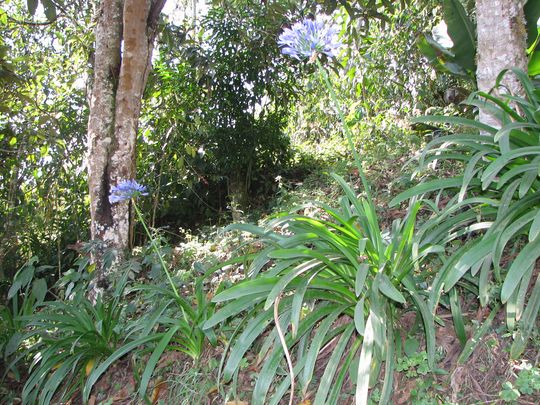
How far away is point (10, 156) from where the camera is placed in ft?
18.0

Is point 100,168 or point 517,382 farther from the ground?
point 100,168

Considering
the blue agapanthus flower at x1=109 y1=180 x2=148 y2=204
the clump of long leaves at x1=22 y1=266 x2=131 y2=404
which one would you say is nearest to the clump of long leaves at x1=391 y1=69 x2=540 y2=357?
the blue agapanthus flower at x1=109 y1=180 x2=148 y2=204

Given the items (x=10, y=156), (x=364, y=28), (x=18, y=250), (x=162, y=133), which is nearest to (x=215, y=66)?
(x=162, y=133)

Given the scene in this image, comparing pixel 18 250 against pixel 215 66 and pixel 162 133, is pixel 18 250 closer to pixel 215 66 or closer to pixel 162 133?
pixel 162 133

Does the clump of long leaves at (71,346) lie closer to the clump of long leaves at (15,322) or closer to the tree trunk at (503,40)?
the clump of long leaves at (15,322)

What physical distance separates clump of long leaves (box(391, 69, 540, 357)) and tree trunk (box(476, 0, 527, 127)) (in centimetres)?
27

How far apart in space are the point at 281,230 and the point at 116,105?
5.50 feet

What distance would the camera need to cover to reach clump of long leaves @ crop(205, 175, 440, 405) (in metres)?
2.02

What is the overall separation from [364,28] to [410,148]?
4.62 feet

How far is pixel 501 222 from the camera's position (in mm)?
2154

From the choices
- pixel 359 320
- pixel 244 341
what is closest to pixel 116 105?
pixel 244 341

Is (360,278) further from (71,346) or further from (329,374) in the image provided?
(71,346)

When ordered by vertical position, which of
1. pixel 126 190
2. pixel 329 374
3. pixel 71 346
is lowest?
pixel 71 346

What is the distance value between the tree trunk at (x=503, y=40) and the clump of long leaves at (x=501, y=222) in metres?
0.27
